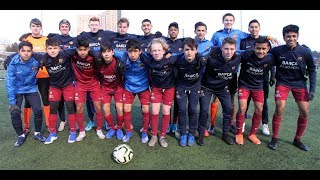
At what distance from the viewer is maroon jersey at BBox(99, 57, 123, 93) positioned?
4.32 metres

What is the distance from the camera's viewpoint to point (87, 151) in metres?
4.03

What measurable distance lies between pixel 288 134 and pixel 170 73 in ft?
8.36

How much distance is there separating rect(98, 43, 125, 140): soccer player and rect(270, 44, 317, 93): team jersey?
2.63 meters

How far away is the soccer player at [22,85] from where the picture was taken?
4383mm

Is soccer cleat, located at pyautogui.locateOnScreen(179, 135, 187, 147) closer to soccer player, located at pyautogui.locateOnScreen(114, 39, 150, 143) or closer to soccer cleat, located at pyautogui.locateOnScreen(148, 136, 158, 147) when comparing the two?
soccer cleat, located at pyautogui.locateOnScreen(148, 136, 158, 147)

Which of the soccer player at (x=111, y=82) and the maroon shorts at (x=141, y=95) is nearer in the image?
the soccer player at (x=111, y=82)

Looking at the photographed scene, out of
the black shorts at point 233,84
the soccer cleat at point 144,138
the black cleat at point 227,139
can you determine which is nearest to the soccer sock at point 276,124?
the black cleat at point 227,139

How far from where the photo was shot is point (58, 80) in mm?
4414

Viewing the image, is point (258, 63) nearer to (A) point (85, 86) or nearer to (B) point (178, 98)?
(B) point (178, 98)

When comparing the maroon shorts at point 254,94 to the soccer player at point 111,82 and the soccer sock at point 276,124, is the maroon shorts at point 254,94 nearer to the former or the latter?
the soccer sock at point 276,124

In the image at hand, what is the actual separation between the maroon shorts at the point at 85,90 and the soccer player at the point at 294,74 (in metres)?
3.12

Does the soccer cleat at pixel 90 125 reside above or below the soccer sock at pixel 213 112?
below
